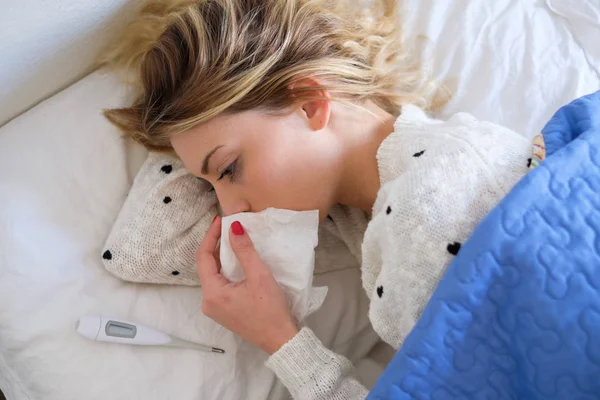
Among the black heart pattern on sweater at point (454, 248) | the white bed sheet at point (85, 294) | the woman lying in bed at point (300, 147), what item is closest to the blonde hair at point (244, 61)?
the woman lying in bed at point (300, 147)

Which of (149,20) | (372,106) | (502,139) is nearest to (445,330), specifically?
(502,139)

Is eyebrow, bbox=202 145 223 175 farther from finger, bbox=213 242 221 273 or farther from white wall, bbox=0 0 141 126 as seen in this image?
white wall, bbox=0 0 141 126

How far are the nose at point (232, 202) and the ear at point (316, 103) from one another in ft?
0.56

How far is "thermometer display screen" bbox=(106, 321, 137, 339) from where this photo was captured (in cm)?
92

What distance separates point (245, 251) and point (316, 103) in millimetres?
270

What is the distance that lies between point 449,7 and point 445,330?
2.58ft

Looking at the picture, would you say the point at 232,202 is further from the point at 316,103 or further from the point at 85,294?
the point at 85,294

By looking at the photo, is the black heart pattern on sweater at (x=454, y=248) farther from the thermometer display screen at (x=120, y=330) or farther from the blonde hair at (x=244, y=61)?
the thermometer display screen at (x=120, y=330)

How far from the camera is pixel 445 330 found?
26.5 inches

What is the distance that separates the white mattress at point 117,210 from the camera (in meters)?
0.93

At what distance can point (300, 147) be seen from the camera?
88 centimetres

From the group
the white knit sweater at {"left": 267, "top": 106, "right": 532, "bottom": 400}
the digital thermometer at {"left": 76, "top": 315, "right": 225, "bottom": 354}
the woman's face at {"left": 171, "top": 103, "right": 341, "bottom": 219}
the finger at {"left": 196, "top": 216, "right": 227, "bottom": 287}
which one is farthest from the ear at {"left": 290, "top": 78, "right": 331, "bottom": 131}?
the digital thermometer at {"left": 76, "top": 315, "right": 225, "bottom": 354}

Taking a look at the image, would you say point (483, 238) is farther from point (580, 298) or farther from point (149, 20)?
point (149, 20)

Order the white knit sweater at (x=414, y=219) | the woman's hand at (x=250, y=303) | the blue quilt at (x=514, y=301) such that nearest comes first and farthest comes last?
the blue quilt at (x=514, y=301) < the white knit sweater at (x=414, y=219) < the woman's hand at (x=250, y=303)
